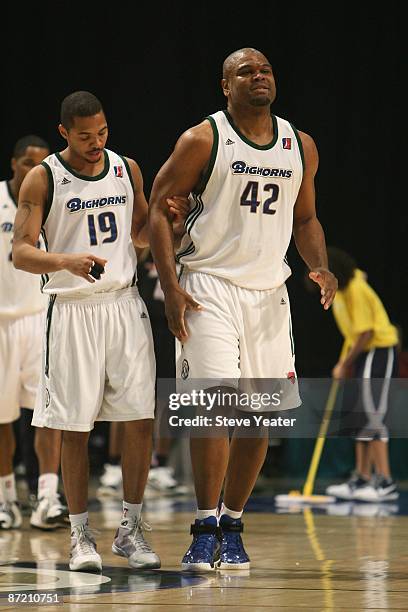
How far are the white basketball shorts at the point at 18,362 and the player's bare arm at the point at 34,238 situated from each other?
174 centimetres

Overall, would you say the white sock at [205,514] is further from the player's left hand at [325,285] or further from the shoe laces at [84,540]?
the player's left hand at [325,285]

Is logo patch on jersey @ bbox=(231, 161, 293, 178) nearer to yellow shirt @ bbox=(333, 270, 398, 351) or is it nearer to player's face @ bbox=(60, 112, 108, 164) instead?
player's face @ bbox=(60, 112, 108, 164)

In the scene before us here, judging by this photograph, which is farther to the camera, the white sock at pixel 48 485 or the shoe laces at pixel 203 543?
the white sock at pixel 48 485

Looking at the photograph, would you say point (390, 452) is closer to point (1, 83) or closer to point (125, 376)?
point (1, 83)

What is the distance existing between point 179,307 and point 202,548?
88 cm

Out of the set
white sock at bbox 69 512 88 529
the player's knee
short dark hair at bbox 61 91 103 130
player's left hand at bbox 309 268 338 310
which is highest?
short dark hair at bbox 61 91 103 130

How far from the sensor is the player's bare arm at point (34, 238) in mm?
4230

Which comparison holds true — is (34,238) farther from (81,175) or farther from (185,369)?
(185,369)

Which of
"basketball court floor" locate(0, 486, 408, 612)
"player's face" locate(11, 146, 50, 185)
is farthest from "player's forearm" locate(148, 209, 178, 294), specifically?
"player's face" locate(11, 146, 50, 185)

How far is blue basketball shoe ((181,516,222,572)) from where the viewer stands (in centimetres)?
436

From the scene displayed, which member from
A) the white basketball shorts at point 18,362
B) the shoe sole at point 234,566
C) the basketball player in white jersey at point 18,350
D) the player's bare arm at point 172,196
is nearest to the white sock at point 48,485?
the basketball player in white jersey at point 18,350

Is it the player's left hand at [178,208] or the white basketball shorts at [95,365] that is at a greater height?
the player's left hand at [178,208]

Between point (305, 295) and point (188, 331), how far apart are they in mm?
4556

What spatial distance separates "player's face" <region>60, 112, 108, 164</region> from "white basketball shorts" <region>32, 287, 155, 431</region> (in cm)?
53
